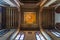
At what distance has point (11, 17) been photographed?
10148 mm

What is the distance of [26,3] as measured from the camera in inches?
391

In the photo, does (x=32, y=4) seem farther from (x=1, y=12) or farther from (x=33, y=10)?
(x=1, y=12)

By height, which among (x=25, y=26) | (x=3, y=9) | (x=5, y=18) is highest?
(x=3, y=9)

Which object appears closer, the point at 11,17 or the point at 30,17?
the point at 11,17

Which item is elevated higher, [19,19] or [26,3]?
[26,3]

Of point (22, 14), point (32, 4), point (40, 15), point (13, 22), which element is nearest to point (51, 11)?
point (40, 15)

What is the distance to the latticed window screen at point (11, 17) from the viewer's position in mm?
10091

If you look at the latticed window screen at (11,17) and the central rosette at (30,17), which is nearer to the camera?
the latticed window screen at (11,17)

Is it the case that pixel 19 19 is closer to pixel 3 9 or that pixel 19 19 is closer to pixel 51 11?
pixel 3 9

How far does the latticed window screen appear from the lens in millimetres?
10091

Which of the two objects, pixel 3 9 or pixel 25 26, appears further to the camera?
pixel 25 26

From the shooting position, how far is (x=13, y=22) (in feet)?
33.5

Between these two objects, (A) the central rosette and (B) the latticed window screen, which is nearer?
(B) the latticed window screen

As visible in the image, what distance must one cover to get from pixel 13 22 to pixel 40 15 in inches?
88.4
